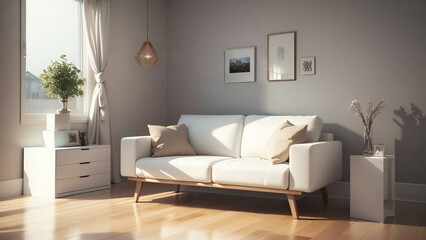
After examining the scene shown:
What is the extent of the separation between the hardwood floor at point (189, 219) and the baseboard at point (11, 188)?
0.18 m

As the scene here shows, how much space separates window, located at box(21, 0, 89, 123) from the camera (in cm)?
453

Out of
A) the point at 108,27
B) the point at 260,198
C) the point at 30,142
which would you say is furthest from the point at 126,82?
the point at 260,198

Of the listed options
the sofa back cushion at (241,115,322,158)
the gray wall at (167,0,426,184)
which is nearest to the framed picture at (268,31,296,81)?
the gray wall at (167,0,426,184)

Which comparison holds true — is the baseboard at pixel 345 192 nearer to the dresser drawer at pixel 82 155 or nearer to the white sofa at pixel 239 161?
the white sofa at pixel 239 161

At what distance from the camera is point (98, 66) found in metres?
5.10

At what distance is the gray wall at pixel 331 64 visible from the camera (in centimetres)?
424

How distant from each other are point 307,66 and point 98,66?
2.39 meters

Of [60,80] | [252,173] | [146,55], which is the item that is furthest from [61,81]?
[252,173]

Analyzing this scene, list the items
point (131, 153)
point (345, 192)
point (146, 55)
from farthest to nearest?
1. point (146, 55)
2. point (345, 192)
3. point (131, 153)

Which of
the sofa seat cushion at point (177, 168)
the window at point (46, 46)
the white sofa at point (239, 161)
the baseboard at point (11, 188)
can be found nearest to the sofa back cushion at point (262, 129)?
the white sofa at point (239, 161)

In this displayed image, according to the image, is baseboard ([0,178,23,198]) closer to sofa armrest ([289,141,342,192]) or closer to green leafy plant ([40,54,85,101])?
green leafy plant ([40,54,85,101])

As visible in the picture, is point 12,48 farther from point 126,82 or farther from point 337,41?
point 337,41

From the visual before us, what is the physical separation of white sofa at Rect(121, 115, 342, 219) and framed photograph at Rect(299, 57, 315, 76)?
0.68 meters

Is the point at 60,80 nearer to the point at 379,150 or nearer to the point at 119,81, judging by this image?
the point at 119,81
